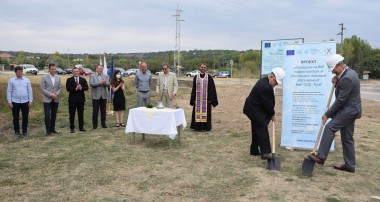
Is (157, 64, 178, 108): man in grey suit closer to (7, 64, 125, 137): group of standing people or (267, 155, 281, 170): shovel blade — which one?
(7, 64, 125, 137): group of standing people

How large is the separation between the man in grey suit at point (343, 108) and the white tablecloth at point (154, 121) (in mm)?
2779

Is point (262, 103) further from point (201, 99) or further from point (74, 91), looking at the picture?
point (74, 91)

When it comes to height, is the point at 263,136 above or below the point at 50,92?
below

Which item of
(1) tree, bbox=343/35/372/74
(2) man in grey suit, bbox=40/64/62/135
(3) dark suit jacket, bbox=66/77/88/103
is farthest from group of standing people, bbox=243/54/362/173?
(1) tree, bbox=343/35/372/74

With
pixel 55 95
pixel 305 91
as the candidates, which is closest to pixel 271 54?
pixel 305 91

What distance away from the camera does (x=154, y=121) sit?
7723 millimetres

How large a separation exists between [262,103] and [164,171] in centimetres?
207

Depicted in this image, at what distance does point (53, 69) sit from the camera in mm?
9086

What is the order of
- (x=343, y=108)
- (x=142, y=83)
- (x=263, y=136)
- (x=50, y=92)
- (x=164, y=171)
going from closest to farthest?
(x=343, y=108)
(x=164, y=171)
(x=263, y=136)
(x=50, y=92)
(x=142, y=83)

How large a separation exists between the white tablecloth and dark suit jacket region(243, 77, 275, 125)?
5.25ft

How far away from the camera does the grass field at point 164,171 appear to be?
5.10m

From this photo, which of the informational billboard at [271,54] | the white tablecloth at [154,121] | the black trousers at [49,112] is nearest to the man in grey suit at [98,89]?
the black trousers at [49,112]

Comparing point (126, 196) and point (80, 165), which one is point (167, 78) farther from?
point (126, 196)

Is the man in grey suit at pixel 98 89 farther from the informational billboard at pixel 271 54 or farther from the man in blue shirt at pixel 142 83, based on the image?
the informational billboard at pixel 271 54
